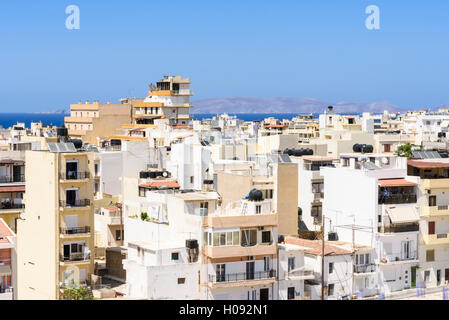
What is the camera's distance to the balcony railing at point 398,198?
2601 cm

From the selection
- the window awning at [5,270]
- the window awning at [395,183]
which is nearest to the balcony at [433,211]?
the window awning at [395,183]

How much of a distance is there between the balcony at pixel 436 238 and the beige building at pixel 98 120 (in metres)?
35.0

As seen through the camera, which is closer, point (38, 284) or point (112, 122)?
point (38, 284)

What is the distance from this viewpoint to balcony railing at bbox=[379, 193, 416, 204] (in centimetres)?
2601

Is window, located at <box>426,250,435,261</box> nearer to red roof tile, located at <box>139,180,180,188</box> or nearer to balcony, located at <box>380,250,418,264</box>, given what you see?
balcony, located at <box>380,250,418,264</box>

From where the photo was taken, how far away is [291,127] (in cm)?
7369

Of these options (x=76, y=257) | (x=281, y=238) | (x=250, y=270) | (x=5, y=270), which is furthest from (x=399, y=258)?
(x=5, y=270)

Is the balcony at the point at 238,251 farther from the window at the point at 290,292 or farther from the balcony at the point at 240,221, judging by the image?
the window at the point at 290,292

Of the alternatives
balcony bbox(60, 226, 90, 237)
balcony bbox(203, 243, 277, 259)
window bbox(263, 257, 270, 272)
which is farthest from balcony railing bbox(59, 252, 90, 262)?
window bbox(263, 257, 270, 272)

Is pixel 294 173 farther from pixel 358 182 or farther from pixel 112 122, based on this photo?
pixel 112 122

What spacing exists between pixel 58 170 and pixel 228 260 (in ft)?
17.9

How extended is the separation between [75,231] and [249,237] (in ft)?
16.9

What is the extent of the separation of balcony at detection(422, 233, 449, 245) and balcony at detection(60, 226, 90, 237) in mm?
10885
